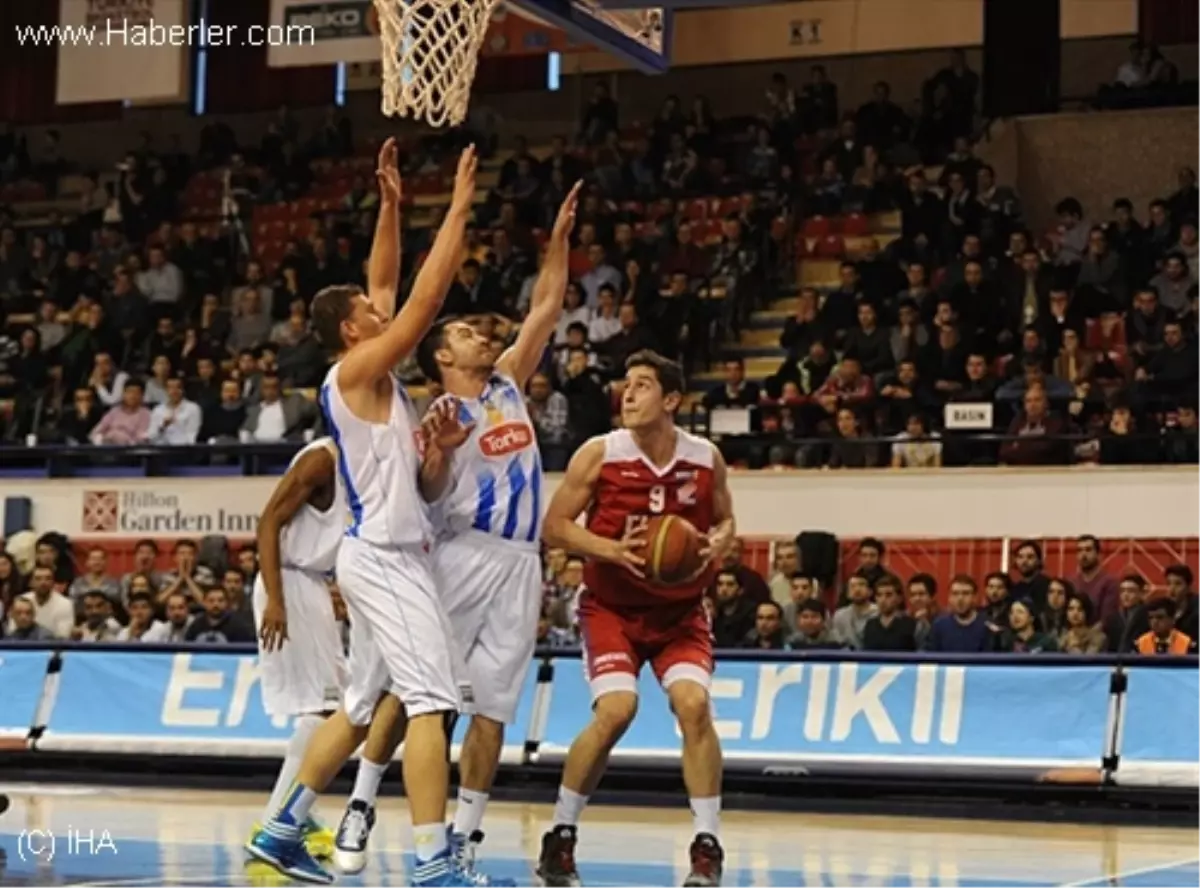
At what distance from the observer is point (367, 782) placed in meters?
9.76

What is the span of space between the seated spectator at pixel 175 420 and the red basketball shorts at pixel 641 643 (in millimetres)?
13106

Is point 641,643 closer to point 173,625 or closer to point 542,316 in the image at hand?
point 542,316

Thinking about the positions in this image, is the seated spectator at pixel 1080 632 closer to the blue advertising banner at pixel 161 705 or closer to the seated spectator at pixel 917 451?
the seated spectator at pixel 917 451

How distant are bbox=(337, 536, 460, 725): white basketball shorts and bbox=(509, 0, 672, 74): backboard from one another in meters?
4.81

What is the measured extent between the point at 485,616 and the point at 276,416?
12.8m

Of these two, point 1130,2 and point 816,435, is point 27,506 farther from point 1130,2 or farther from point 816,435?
point 1130,2

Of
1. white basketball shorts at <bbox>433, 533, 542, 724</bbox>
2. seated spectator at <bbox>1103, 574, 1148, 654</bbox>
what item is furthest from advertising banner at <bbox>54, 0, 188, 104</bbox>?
white basketball shorts at <bbox>433, 533, 542, 724</bbox>

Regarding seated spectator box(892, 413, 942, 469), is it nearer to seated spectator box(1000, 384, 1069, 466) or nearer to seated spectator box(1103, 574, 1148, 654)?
seated spectator box(1000, 384, 1069, 466)

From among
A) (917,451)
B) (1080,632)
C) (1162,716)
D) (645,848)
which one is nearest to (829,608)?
(917,451)

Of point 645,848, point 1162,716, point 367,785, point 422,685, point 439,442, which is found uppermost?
point 439,442

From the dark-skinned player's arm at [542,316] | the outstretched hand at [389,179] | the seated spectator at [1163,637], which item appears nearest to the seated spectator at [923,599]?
the seated spectator at [1163,637]

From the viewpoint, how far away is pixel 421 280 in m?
8.96

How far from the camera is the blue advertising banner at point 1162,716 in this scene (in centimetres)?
1460

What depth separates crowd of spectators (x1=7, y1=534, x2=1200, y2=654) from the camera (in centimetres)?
1659
